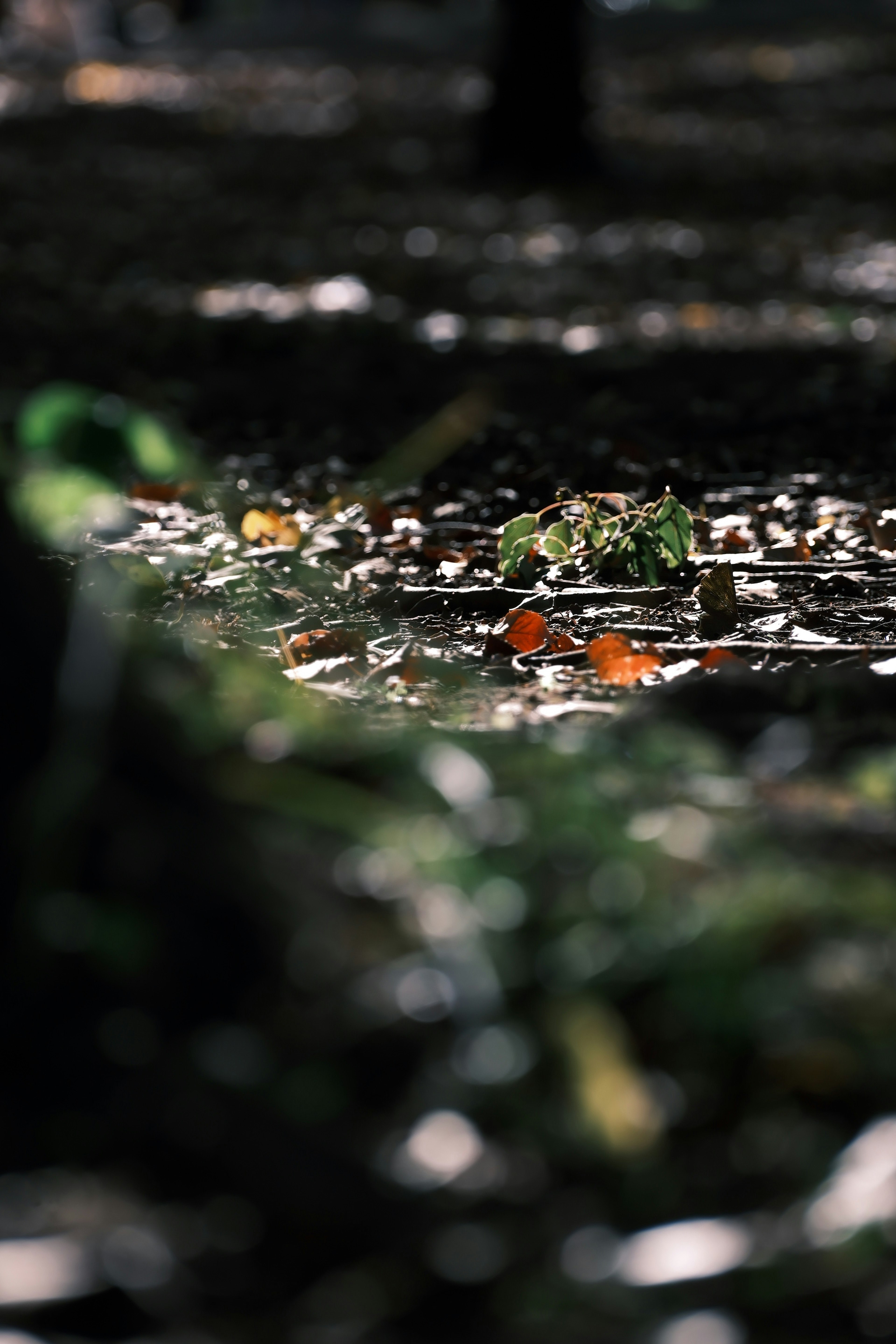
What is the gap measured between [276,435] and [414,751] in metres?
3.49

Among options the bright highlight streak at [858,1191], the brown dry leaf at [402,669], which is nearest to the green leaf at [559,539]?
the brown dry leaf at [402,669]

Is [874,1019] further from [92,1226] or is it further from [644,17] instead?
[644,17]

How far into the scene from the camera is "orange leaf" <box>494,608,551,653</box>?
3.29 metres

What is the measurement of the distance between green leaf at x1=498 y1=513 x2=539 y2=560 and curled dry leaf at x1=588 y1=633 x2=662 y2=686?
494 millimetres

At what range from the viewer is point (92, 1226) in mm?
1515

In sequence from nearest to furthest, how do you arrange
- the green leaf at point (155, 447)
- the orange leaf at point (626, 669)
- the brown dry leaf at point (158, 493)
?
the green leaf at point (155, 447) → the orange leaf at point (626, 669) → the brown dry leaf at point (158, 493)

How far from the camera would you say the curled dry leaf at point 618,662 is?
3.06 metres

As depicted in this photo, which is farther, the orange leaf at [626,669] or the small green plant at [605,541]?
the small green plant at [605,541]

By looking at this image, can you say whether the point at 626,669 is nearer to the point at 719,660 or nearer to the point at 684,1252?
the point at 719,660

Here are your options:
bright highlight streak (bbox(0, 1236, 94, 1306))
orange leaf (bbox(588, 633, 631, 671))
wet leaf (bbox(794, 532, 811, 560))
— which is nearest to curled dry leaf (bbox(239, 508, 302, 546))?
orange leaf (bbox(588, 633, 631, 671))

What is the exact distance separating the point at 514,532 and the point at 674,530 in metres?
0.43

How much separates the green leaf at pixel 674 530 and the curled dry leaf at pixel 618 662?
56 cm

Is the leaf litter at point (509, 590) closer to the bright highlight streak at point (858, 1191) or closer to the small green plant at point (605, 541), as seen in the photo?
the small green plant at point (605, 541)

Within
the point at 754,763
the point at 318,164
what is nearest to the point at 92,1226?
the point at 754,763
